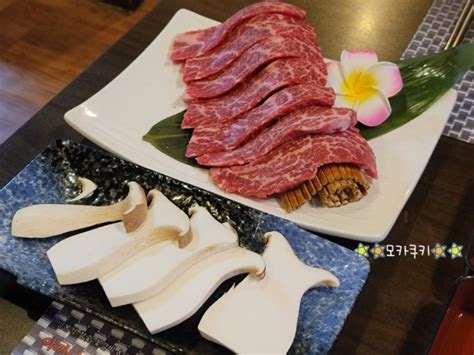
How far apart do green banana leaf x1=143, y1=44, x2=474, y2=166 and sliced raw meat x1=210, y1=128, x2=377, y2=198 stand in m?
0.14

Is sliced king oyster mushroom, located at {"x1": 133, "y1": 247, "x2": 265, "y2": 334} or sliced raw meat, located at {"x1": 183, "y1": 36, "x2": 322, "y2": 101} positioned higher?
sliced raw meat, located at {"x1": 183, "y1": 36, "x2": 322, "y2": 101}

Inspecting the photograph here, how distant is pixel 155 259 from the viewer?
1.22m

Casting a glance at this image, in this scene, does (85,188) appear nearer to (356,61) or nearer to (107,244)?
(107,244)

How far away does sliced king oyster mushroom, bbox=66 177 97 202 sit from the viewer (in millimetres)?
1393

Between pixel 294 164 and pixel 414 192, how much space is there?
14.1 inches

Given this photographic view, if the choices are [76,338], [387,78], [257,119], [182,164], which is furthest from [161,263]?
[387,78]

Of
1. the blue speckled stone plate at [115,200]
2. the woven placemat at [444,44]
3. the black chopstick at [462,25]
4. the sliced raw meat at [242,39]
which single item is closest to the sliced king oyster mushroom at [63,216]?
the blue speckled stone plate at [115,200]

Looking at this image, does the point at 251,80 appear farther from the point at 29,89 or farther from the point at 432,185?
the point at 29,89

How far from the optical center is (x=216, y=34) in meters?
1.86

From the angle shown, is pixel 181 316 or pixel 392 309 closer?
pixel 181 316

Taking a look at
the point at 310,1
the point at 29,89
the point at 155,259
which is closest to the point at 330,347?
the point at 155,259

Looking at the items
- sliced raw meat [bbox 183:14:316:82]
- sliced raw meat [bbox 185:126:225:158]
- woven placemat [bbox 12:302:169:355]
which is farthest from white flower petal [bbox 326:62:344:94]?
woven placemat [bbox 12:302:169:355]

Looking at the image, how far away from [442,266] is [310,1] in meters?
1.21

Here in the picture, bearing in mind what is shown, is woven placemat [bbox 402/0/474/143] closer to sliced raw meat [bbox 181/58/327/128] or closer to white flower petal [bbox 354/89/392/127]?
white flower petal [bbox 354/89/392/127]
